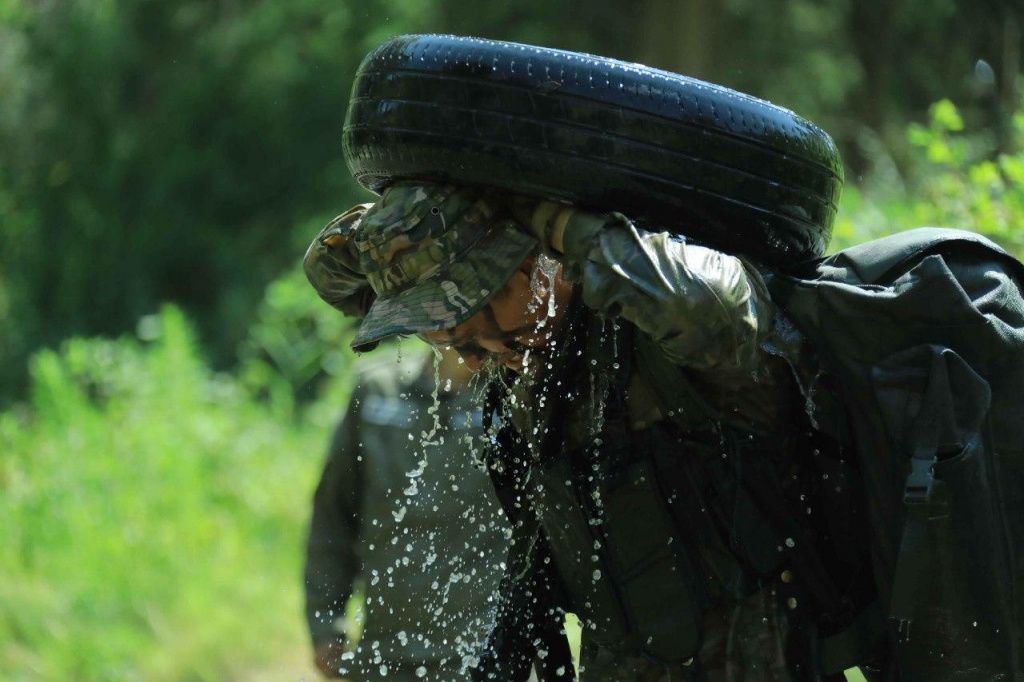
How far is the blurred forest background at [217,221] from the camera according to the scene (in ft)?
19.0

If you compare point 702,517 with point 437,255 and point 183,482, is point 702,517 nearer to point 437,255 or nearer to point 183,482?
point 437,255

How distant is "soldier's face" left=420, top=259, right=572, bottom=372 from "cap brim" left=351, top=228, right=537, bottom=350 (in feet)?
0.21

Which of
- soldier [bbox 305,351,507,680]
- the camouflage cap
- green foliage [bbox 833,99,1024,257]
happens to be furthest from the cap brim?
green foliage [bbox 833,99,1024,257]

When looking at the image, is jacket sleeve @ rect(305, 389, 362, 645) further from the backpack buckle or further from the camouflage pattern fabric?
the backpack buckle

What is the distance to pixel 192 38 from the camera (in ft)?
37.3

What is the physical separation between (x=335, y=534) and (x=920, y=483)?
2211 millimetres

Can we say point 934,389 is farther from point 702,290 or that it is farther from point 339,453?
point 339,453

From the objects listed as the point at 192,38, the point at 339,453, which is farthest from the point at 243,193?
the point at 339,453

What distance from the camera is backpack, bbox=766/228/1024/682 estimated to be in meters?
2.16

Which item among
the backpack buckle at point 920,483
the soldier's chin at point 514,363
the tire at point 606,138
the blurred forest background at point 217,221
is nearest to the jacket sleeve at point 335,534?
the soldier's chin at point 514,363

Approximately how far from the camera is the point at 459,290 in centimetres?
236

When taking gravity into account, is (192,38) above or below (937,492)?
above

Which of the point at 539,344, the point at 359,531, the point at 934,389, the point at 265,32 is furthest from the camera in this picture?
the point at 265,32

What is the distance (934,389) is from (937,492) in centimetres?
18
